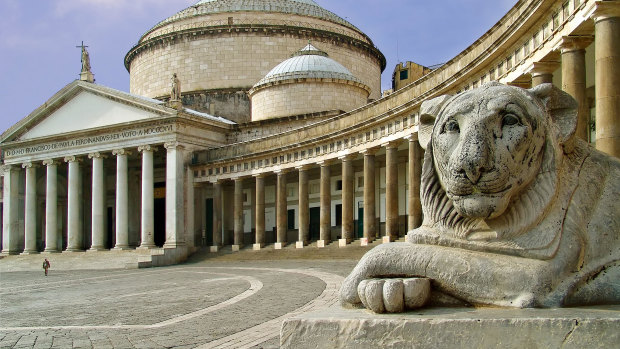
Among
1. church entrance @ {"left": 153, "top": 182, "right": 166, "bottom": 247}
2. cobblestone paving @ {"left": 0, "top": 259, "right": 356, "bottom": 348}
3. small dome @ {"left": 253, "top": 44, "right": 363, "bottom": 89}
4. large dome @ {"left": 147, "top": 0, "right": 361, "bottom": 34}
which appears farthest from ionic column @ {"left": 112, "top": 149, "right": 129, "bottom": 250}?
cobblestone paving @ {"left": 0, "top": 259, "right": 356, "bottom": 348}

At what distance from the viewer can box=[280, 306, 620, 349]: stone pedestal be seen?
4395mm

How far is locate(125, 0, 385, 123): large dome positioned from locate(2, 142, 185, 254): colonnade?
11539mm

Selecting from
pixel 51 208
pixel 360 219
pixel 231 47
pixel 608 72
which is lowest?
pixel 360 219

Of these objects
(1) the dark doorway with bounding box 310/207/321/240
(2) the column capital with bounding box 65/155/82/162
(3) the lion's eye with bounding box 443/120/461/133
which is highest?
(2) the column capital with bounding box 65/155/82/162

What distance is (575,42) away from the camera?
66.0 ft

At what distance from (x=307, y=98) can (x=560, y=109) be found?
48.9m

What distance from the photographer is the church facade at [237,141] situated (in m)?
37.0

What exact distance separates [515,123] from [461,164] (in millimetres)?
572

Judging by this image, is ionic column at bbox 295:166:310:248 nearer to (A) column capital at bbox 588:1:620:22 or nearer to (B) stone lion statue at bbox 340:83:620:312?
(A) column capital at bbox 588:1:620:22

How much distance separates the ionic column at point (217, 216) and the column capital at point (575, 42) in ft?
111

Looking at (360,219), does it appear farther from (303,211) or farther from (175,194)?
(175,194)

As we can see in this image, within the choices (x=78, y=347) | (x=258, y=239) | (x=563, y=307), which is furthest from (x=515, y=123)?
(x=258, y=239)

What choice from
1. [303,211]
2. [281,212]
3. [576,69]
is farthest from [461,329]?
[281,212]

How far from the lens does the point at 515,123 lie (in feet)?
17.6
